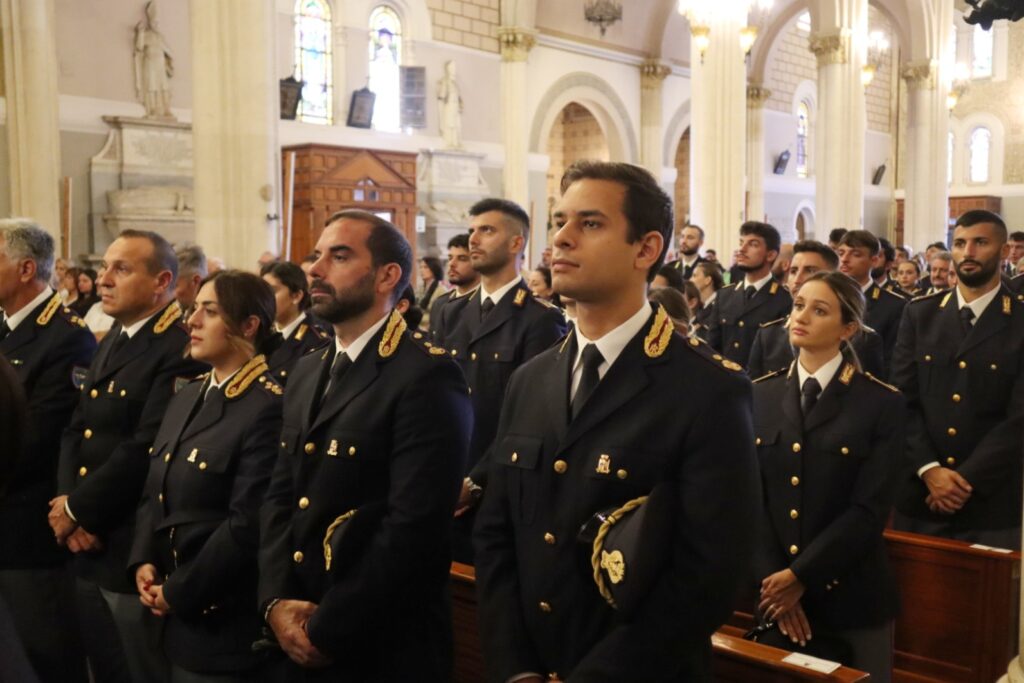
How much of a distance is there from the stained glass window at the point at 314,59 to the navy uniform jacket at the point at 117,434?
11496 millimetres

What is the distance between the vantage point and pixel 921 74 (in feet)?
62.0

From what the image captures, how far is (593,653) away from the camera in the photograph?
1.77 m

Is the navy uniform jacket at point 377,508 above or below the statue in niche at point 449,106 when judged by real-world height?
below

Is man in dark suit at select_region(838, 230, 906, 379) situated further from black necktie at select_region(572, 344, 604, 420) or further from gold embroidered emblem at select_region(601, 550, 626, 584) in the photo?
gold embroidered emblem at select_region(601, 550, 626, 584)

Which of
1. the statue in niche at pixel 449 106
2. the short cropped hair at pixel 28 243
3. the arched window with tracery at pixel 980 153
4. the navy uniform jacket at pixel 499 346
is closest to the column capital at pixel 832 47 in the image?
the statue in niche at pixel 449 106

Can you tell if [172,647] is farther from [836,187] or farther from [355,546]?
[836,187]

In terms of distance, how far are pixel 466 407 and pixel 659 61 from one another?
17742 millimetres

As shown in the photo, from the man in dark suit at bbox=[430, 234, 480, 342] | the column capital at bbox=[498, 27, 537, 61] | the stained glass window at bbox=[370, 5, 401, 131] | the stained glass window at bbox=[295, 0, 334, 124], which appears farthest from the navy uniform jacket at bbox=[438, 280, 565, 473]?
the column capital at bbox=[498, 27, 537, 61]

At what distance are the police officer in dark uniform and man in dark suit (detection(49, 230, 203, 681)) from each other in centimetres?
95

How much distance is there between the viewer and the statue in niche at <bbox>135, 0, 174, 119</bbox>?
12117 millimetres

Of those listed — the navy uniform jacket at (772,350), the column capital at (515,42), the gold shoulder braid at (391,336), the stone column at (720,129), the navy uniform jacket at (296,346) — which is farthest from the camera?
the column capital at (515,42)

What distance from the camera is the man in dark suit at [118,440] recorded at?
298 cm

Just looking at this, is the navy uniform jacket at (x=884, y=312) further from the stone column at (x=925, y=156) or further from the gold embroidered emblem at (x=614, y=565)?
the stone column at (x=925, y=156)

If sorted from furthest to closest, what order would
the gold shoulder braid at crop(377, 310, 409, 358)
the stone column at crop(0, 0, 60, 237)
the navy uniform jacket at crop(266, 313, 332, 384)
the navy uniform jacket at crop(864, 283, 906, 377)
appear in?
the stone column at crop(0, 0, 60, 237) < the navy uniform jacket at crop(864, 283, 906, 377) < the navy uniform jacket at crop(266, 313, 332, 384) < the gold shoulder braid at crop(377, 310, 409, 358)
